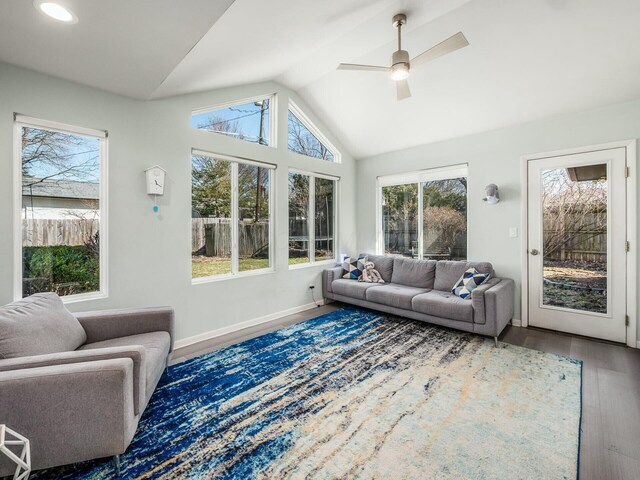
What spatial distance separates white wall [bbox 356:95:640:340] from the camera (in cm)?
329

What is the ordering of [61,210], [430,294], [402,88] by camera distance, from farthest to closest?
[430,294]
[402,88]
[61,210]

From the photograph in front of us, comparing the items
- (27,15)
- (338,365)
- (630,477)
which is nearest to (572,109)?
(630,477)

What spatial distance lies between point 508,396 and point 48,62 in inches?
169

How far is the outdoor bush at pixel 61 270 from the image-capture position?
98.4 inches

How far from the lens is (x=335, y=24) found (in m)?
2.67

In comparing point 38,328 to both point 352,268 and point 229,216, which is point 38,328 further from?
point 352,268

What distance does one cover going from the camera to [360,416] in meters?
2.05

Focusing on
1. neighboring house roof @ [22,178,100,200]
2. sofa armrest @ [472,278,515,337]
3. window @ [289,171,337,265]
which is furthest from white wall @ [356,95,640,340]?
neighboring house roof @ [22,178,100,200]

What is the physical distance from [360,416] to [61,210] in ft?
9.83

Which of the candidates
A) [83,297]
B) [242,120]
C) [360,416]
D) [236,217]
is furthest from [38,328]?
[242,120]

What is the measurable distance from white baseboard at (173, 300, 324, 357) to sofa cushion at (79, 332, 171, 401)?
2.59 ft

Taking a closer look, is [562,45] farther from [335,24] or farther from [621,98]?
Result: [335,24]

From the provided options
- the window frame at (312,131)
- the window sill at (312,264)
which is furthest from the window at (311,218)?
the window frame at (312,131)

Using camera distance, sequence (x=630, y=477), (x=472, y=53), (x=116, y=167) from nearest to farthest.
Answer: (x=630, y=477) < (x=116, y=167) < (x=472, y=53)
